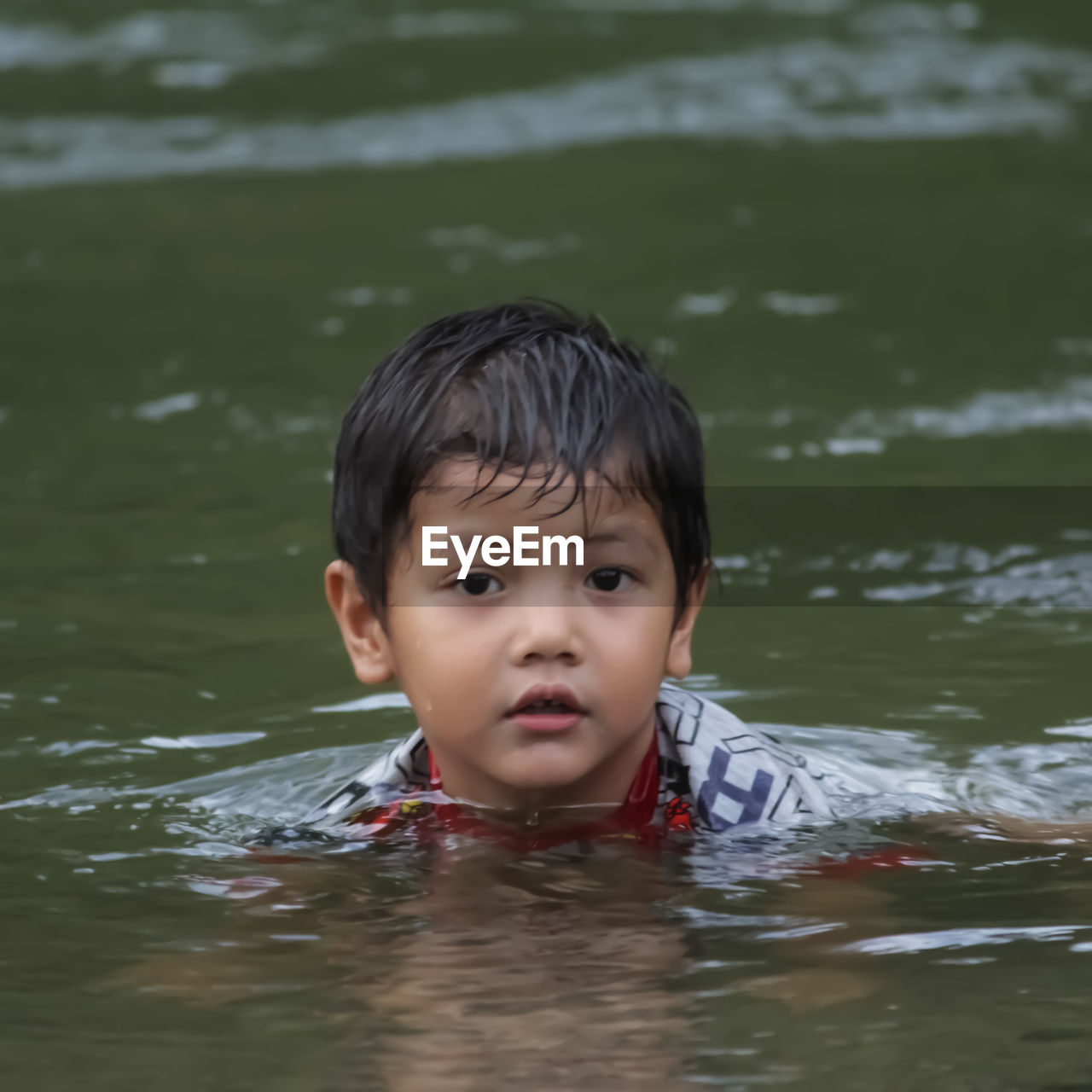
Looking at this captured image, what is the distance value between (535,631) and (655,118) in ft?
21.2

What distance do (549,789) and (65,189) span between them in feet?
19.9

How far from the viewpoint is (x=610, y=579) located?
271 cm

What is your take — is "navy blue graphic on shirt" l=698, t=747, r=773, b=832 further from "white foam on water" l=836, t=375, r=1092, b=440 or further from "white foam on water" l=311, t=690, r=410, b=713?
"white foam on water" l=836, t=375, r=1092, b=440

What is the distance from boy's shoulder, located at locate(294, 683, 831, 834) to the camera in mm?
2971

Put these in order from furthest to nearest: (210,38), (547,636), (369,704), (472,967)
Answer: (210,38), (369,704), (547,636), (472,967)

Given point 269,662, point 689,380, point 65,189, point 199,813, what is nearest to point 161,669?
→ point 269,662

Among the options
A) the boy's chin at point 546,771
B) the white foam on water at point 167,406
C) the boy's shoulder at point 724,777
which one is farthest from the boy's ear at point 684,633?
the white foam on water at point 167,406

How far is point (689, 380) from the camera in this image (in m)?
6.25

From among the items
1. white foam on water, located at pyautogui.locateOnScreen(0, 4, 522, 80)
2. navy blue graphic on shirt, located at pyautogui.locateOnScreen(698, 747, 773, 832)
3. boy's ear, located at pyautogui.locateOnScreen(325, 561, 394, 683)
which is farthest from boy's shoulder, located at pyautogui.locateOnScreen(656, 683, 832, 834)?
white foam on water, located at pyautogui.locateOnScreen(0, 4, 522, 80)

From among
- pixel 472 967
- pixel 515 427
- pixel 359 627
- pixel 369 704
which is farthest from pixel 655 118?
pixel 472 967

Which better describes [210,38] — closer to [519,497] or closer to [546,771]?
[519,497]

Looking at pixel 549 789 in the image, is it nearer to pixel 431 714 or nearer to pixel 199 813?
pixel 431 714

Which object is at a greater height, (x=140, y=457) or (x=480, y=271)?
(x=480, y=271)

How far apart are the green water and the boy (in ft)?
0.53
